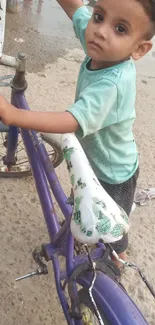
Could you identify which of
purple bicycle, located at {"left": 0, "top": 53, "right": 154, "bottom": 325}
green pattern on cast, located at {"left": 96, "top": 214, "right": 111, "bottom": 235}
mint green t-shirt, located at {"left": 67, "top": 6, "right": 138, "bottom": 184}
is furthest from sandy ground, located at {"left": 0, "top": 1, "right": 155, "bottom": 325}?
green pattern on cast, located at {"left": 96, "top": 214, "right": 111, "bottom": 235}

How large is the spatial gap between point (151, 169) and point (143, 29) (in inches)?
62.4

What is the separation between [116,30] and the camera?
1507 millimetres

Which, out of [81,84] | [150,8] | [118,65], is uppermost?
[150,8]

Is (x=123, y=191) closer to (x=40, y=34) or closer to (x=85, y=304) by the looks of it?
(x=85, y=304)


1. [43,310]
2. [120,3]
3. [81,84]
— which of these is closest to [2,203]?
[43,310]

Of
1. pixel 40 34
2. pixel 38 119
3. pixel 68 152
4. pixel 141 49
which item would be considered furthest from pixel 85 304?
pixel 40 34

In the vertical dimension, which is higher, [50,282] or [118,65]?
[118,65]

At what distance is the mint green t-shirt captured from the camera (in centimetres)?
148

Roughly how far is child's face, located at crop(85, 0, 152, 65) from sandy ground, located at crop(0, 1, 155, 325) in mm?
1117

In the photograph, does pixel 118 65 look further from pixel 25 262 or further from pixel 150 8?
pixel 25 262

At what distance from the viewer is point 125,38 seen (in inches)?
59.4

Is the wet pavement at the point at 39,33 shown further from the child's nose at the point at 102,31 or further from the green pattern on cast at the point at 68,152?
the green pattern on cast at the point at 68,152

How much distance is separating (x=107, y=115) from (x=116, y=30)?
28cm

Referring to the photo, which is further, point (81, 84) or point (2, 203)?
point (2, 203)
